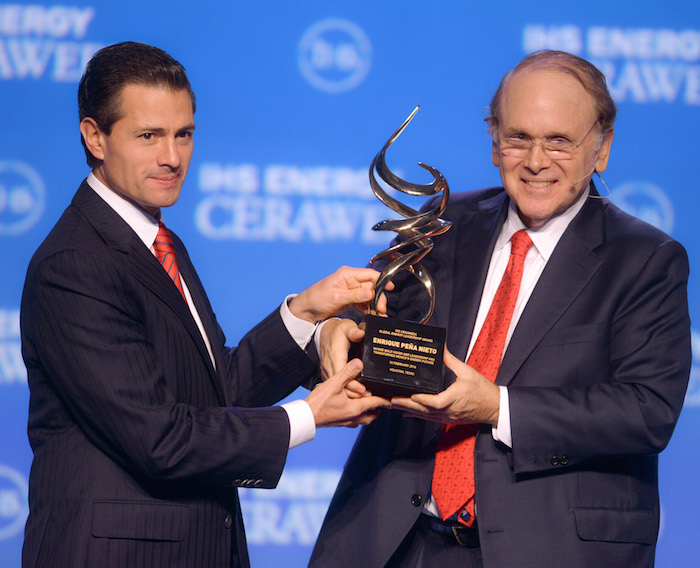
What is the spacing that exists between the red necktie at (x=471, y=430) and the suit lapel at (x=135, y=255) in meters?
0.63

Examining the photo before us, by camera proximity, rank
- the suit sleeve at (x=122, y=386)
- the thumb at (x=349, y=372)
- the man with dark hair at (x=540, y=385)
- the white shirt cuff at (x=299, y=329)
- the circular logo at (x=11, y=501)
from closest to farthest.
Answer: the suit sleeve at (x=122, y=386) < the man with dark hair at (x=540, y=385) < the thumb at (x=349, y=372) < the white shirt cuff at (x=299, y=329) < the circular logo at (x=11, y=501)

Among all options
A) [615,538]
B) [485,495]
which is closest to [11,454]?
[485,495]

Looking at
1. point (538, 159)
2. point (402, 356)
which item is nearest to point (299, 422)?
point (402, 356)

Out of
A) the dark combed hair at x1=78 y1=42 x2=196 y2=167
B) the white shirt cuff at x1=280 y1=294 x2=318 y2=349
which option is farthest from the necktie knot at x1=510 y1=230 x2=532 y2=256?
the dark combed hair at x1=78 y1=42 x2=196 y2=167

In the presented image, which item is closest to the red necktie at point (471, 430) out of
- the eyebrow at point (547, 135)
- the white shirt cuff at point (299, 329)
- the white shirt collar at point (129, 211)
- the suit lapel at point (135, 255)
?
the eyebrow at point (547, 135)

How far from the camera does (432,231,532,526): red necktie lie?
1.95 m

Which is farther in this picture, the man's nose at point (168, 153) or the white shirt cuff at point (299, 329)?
the white shirt cuff at point (299, 329)

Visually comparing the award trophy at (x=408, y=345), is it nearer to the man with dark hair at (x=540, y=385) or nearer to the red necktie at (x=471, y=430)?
the man with dark hair at (x=540, y=385)

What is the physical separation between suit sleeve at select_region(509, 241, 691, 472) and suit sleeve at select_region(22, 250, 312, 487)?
58 cm

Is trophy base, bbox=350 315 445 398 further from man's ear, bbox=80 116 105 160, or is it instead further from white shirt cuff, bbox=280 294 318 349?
man's ear, bbox=80 116 105 160

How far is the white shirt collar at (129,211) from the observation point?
200 cm

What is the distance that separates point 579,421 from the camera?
6.12ft

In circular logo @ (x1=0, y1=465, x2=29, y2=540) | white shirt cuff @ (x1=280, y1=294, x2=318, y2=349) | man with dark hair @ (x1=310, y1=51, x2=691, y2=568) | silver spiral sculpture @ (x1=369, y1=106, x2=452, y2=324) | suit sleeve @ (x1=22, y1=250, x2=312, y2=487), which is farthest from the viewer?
circular logo @ (x1=0, y1=465, x2=29, y2=540)

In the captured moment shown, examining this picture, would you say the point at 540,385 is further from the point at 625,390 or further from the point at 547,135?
the point at 547,135
